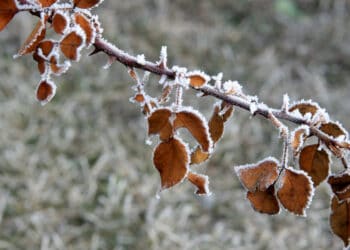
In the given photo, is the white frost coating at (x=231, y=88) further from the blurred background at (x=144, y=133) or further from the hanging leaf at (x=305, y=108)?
the blurred background at (x=144, y=133)

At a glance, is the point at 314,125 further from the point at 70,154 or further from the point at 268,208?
the point at 70,154

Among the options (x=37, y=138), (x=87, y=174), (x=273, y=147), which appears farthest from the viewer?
(x=273, y=147)

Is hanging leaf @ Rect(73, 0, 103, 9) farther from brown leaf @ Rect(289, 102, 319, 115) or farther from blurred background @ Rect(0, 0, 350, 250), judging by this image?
blurred background @ Rect(0, 0, 350, 250)

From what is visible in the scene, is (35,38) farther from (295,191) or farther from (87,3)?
(295,191)

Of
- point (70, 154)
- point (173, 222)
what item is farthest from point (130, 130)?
point (173, 222)

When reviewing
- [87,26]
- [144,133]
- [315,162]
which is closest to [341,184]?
[315,162]

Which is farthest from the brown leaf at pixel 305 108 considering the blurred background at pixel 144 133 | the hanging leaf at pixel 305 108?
the blurred background at pixel 144 133
